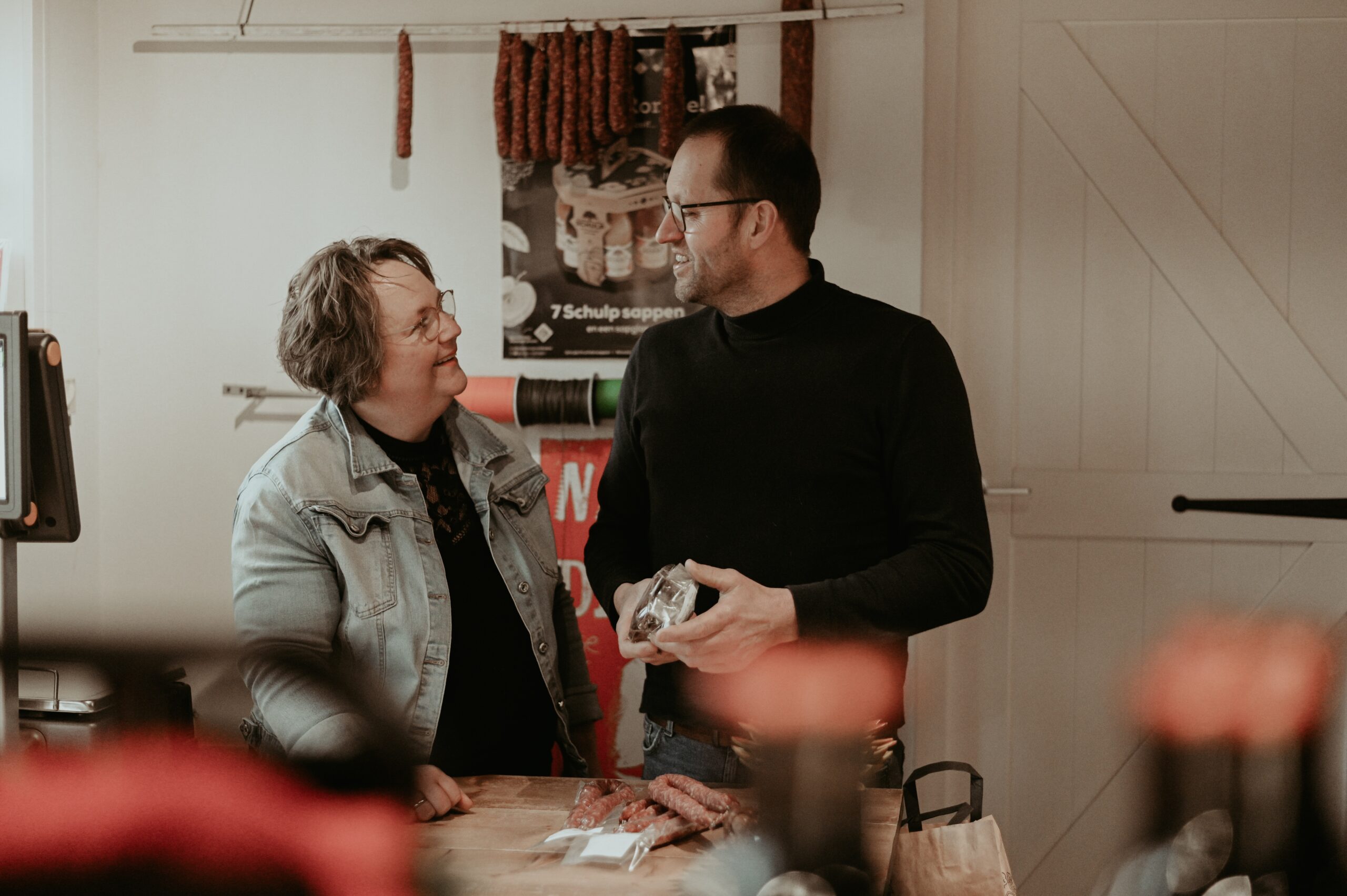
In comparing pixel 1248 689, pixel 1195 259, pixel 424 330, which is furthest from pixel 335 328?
pixel 1195 259

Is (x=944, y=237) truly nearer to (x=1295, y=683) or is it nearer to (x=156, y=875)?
(x=1295, y=683)

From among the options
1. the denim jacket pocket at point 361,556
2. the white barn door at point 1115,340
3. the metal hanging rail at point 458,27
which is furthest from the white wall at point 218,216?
the denim jacket pocket at point 361,556

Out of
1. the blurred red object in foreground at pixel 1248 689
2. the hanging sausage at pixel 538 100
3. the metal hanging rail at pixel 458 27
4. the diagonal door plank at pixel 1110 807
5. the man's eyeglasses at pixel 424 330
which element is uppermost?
the metal hanging rail at pixel 458 27

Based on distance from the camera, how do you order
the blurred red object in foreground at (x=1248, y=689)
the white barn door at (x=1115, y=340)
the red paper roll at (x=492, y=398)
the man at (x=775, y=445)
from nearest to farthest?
the blurred red object in foreground at (x=1248, y=689)
the man at (x=775, y=445)
the white barn door at (x=1115, y=340)
the red paper roll at (x=492, y=398)

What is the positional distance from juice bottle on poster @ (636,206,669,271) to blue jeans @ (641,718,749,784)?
4.53 ft

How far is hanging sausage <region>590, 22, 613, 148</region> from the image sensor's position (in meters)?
2.67

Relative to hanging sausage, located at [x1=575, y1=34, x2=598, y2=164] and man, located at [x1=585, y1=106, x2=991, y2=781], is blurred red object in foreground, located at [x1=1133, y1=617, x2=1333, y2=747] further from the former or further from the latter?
hanging sausage, located at [x1=575, y1=34, x2=598, y2=164]

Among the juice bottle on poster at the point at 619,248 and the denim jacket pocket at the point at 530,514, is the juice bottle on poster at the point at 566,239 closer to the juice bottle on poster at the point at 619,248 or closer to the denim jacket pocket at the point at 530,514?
the juice bottle on poster at the point at 619,248

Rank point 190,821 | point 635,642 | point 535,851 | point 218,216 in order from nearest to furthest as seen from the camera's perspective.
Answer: point 190,821 → point 535,851 → point 635,642 → point 218,216

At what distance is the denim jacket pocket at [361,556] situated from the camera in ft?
5.27

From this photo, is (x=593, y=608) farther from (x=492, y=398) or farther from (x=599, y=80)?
(x=599, y=80)

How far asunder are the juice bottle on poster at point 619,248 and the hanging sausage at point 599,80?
0.22 metres

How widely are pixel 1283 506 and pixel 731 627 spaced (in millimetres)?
1962

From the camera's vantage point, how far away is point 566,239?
2.82 metres
